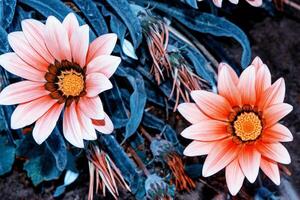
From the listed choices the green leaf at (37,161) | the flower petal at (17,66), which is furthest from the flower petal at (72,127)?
the green leaf at (37,161)

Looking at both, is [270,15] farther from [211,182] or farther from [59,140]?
[59,140]

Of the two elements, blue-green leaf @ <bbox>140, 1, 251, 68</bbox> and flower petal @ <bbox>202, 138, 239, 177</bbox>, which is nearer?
flower petal @ <bbox>202, 138, 239, 177</bbox>

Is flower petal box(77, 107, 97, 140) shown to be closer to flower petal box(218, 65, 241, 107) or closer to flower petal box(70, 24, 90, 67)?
flower petal box(70, 24, 90, 67)

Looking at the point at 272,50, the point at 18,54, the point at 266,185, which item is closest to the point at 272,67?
the point at 272,50

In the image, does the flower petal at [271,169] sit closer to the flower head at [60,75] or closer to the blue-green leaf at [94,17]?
the flower head at [60,75]

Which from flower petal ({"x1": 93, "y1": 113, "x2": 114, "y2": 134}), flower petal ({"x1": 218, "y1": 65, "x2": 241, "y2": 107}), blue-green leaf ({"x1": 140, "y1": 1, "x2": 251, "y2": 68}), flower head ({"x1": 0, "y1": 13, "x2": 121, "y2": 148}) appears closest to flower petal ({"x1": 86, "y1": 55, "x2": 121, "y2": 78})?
flower head ({"x1": 0, "y1": 13, "x2": 121, "y2": 148})

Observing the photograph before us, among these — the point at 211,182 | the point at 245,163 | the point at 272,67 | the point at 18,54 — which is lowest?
the point at 211,182

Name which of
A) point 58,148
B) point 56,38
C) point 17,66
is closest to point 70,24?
point 56,38
